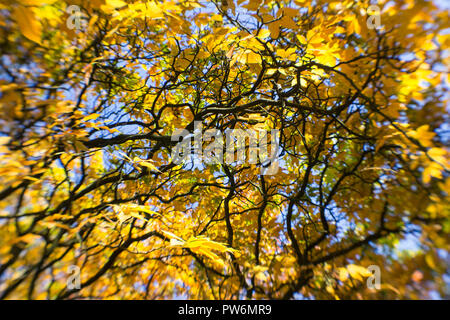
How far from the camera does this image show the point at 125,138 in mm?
1858

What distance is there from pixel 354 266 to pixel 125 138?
227 cm

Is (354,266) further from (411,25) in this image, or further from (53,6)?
(53,6)
